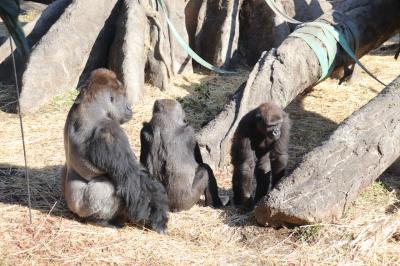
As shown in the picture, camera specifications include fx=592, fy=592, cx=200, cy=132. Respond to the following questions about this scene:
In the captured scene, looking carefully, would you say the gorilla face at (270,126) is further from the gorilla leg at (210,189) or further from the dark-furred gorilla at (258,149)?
the gorilla leg at (210,189)

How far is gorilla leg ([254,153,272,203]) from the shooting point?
5027mm

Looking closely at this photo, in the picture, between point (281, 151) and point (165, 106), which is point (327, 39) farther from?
point (165, 106)

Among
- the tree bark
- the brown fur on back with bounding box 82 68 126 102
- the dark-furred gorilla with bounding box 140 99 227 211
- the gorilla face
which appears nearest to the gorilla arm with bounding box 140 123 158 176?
the dark-furred gorilla with bounding box 140 99 227 211

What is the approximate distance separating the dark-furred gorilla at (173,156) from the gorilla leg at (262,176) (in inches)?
17.4

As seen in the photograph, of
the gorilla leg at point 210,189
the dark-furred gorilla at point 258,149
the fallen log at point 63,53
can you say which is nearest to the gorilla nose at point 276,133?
the dark-furred gorilla at point 258,149

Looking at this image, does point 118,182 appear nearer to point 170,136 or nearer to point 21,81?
point 170,136

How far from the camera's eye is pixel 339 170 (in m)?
4.50

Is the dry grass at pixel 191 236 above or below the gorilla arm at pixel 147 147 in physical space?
below

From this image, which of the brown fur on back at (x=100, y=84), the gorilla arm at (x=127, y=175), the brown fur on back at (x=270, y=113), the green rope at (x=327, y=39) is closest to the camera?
the gorilla arm at (x=127, y=175)

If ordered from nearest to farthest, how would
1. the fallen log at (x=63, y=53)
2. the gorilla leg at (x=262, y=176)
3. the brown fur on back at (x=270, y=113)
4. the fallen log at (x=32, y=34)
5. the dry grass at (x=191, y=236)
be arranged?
1. the dry grass at (x=191, y=236)
2. the brown fur on back at (x=270, y=113)
3. the gorilla leg at (x=262, y=176)
4. the fallen log at (x=63, y=53)
5. the fallen log at (x=32, y=34)

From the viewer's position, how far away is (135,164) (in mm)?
4340

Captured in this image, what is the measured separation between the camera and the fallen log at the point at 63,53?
7.14 m

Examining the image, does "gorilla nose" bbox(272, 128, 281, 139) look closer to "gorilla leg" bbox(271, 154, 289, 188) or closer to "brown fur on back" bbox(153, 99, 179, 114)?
"gorilla leg" bbox(271, 154, 289, 188)

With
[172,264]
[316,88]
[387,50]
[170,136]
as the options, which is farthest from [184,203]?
[387,50]
